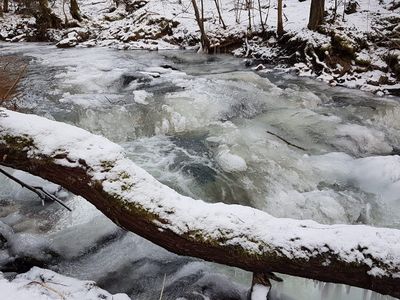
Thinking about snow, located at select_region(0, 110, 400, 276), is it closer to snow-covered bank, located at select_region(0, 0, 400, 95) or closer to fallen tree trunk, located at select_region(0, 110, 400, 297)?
fallen tree trunk, located at select_region(0, 110, 400, 297)

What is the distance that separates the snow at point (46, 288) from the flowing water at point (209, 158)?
1.47ft

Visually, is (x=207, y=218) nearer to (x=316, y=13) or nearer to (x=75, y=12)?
(x=316, y=13)

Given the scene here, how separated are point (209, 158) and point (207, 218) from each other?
2857 millimetres

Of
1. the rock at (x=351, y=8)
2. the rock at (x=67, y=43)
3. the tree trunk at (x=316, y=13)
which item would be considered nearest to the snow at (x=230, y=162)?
the tree trunk at (x=316, y=13)

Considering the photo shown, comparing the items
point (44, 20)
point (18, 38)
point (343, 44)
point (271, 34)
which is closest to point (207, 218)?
point (343, 44)

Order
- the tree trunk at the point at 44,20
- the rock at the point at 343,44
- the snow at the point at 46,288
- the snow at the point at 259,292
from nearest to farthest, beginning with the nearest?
the snow at the point at 46,288, the snow at the point at 259,292, the rock at the point at 343,44, the tree trunk at the point at 44,20

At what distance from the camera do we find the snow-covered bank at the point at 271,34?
28.1ft

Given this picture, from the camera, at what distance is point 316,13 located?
9602 millimetres

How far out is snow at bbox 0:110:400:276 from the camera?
1.83m

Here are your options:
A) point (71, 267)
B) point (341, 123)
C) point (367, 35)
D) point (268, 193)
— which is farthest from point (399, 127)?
point (71, 267)

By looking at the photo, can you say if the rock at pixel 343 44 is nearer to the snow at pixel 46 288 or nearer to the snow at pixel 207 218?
the snow at pixel 207 218

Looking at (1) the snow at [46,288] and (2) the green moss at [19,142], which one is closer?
(1) the snow at [46,288]

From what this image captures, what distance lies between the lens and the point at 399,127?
6.09 metres

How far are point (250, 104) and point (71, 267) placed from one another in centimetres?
508
